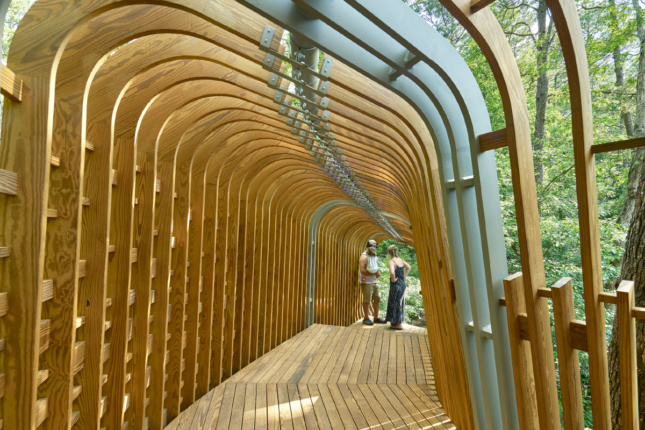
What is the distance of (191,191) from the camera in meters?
4.34

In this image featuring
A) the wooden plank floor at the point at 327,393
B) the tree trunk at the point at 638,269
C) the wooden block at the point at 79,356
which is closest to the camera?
the wooden block at the point at 79,356

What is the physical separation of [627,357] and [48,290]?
2.44 m

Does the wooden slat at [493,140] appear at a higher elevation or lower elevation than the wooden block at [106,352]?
higher

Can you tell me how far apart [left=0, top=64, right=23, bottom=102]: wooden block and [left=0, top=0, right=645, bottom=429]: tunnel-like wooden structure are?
0.01 m

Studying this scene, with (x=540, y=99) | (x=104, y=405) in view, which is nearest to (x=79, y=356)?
(x=104, y=405)

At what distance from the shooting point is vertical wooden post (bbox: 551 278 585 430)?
68.7 inches

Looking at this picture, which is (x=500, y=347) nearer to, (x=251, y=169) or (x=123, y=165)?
(x=123, y=165)

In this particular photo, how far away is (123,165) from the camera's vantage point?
2.93m

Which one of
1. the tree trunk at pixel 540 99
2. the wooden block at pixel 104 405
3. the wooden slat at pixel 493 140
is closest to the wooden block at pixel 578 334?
the wooden slat at pixel 493 140

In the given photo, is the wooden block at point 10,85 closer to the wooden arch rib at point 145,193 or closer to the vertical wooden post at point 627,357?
the wooden arch rib at point 145,193

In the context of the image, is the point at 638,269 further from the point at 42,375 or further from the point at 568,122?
the point at 568,122

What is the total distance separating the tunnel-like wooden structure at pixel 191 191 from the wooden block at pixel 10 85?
0.01 m

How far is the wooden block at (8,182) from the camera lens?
5.89 feet

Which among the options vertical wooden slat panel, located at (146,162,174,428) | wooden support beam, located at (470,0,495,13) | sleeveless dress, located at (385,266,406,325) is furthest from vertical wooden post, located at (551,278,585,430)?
sleeveless dress, located at (385,266,406,325)
